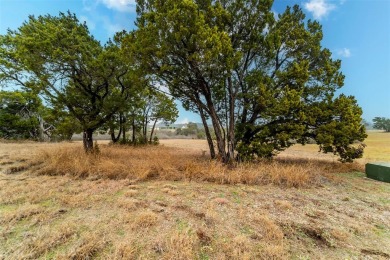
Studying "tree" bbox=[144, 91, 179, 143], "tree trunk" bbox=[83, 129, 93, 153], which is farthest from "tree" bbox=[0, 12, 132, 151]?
"tree" bbox=[144, 91, 179, 143]

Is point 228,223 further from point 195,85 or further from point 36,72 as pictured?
point 36,72

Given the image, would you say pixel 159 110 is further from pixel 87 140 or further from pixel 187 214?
pixel 187 214

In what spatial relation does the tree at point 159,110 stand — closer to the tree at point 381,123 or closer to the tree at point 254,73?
the tree at point 254,73

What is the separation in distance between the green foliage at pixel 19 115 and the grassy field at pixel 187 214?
55.9ft

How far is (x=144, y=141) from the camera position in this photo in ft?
65.2

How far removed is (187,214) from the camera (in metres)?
3.88

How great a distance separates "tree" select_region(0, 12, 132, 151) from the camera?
323 inches

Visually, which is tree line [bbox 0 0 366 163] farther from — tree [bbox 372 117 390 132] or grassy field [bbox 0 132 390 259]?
tree [bbox 372 117 390 132]

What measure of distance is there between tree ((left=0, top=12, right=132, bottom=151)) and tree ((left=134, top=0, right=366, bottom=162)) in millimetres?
2394

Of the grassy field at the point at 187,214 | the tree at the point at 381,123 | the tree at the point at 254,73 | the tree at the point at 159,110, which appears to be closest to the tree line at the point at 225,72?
the tree at the point at 254,73

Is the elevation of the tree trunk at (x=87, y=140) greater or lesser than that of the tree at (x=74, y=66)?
lesser

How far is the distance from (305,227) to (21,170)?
867 cm

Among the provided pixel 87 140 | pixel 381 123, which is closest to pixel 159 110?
pixel 87 140

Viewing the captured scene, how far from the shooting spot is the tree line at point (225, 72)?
746 cm
